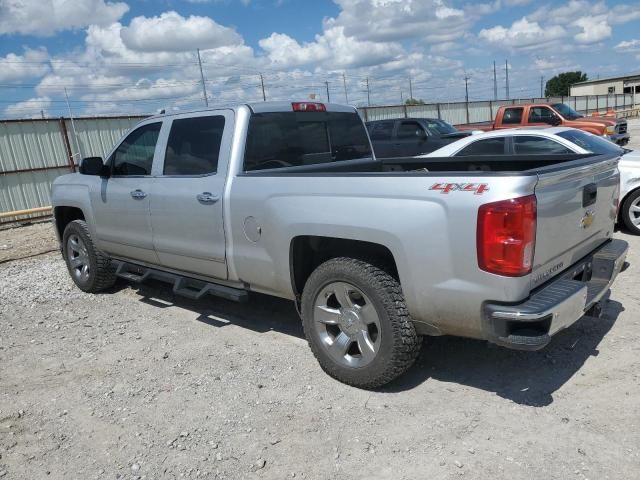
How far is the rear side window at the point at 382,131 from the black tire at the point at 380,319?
12950 mm

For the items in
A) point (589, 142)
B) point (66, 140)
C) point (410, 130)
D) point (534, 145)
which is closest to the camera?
point (589, 142)

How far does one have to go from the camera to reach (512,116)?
16.3m

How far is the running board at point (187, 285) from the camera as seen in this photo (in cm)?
441

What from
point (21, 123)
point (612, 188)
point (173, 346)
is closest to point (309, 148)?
point (173, 346)

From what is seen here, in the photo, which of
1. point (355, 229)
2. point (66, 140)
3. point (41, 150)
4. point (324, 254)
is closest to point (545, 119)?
point (66, 140)

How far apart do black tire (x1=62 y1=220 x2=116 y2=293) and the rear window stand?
8.67 feet

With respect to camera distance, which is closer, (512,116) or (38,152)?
(38,152)

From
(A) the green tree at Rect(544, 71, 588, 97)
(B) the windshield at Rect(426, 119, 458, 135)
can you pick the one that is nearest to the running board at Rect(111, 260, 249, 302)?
(B) the windshield at Rect(426, 119, 458, 135)

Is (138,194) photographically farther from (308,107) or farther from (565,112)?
(565,112)

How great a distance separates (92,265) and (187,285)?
178 cm

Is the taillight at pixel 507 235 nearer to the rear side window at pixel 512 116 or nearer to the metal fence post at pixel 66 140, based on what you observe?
the rear side window at pixel 512 116

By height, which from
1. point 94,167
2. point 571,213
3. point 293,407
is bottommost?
point 293,407

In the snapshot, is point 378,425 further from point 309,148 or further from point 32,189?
point 32,189

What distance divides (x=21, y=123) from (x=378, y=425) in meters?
14.4
